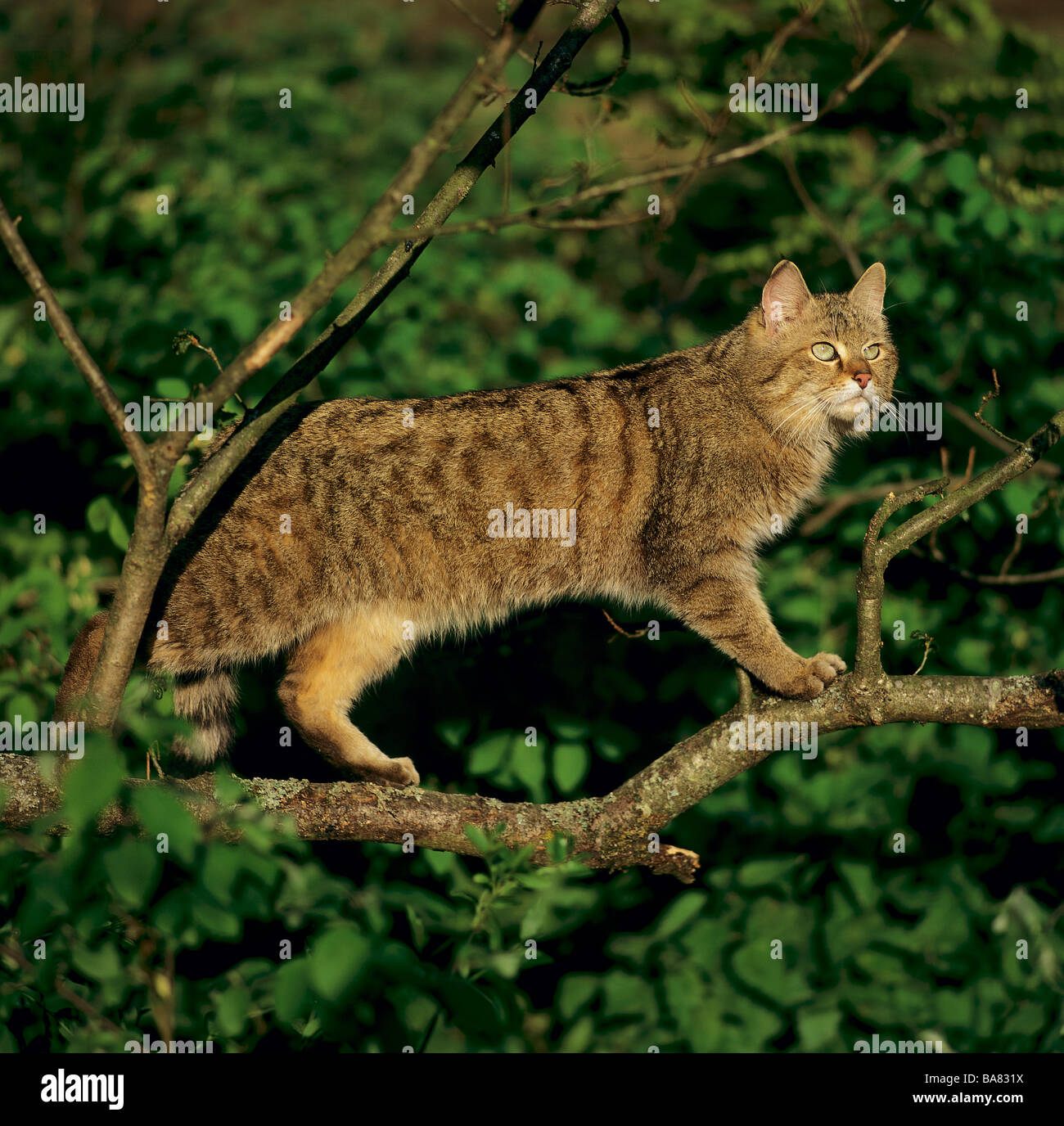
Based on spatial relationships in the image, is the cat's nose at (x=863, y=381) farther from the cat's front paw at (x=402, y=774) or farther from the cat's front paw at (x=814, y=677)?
the cat's front paw at (x=402, y=774)

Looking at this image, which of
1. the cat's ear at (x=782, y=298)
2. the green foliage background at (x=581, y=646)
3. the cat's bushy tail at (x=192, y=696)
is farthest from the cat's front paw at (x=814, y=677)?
the cat's bushy tail at (x=192, y=696)

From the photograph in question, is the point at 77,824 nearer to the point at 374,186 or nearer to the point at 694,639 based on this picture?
the point at 694,639

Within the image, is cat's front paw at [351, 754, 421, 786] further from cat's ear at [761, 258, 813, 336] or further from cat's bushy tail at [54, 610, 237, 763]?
cat's ear at [761, 258, 813, 336]

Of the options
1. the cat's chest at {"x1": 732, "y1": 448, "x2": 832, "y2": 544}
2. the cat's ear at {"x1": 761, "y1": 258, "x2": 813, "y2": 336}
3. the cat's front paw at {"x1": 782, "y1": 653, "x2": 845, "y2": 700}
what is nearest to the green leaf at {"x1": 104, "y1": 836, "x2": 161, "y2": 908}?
the cat's front paw at {"x1": 782, "y1": 653, "x2": 845, "y2": 700}

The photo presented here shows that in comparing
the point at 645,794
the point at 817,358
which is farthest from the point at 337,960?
the point at 817,358

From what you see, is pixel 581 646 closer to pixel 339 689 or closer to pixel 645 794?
pixel 339 689

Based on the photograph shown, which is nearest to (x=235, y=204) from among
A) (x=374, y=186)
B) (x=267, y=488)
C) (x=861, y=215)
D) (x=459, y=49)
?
(x=374, y=186)

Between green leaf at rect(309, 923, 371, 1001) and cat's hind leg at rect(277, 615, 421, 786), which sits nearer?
green leaf at rect(309, 923, 371, 1001)

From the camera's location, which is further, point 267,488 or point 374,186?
point 374,186

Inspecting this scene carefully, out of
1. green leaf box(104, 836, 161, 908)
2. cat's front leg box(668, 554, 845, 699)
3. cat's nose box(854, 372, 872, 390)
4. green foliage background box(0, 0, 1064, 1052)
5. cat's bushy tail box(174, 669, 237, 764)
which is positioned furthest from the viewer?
cat's nose box(854, 372, 872, 390)
